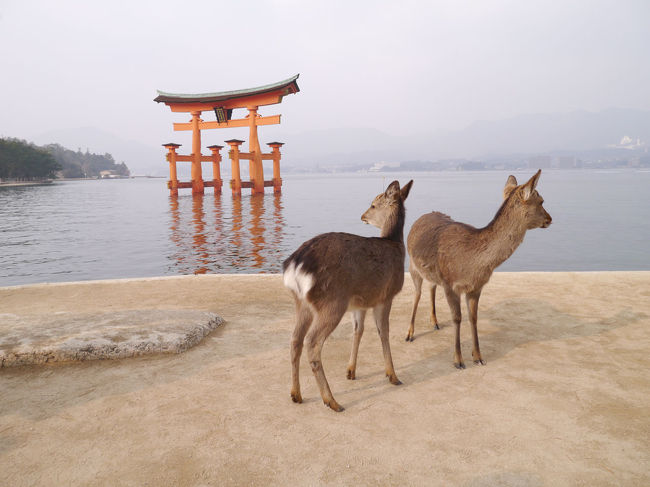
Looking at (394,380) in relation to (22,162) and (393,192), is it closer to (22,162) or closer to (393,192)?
(393,192)

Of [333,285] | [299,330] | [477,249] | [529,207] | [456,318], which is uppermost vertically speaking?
[529,207]

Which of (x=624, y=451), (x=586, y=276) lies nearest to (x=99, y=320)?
(x=624, y=451)

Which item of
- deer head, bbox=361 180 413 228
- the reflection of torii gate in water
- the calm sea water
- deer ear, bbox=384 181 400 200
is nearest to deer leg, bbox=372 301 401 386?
deer head, bbox=361 180 413 228

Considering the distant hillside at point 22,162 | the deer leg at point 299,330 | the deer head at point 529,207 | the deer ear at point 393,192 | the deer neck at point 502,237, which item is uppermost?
the distant hillside at point 22,162

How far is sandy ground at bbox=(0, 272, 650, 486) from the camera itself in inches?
97.7

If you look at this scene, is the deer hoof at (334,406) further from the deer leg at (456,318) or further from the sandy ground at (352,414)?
the deer leg at (456,318)

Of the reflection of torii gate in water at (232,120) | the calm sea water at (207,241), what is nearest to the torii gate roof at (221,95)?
the reflection of torii gate in water at (232,120)

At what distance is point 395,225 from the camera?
150 inches

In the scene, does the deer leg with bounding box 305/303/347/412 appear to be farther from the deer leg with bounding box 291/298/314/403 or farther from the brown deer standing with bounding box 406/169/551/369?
the brown deer standing with bounding box 406/169/551/369

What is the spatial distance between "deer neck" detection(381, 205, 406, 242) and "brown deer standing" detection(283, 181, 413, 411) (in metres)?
0.18

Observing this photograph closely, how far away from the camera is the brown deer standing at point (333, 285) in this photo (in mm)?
3074

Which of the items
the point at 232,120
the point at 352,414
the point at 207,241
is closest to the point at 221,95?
the point at 232,120

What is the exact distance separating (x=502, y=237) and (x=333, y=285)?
1864 mm

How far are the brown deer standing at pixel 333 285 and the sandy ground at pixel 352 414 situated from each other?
408 mm
